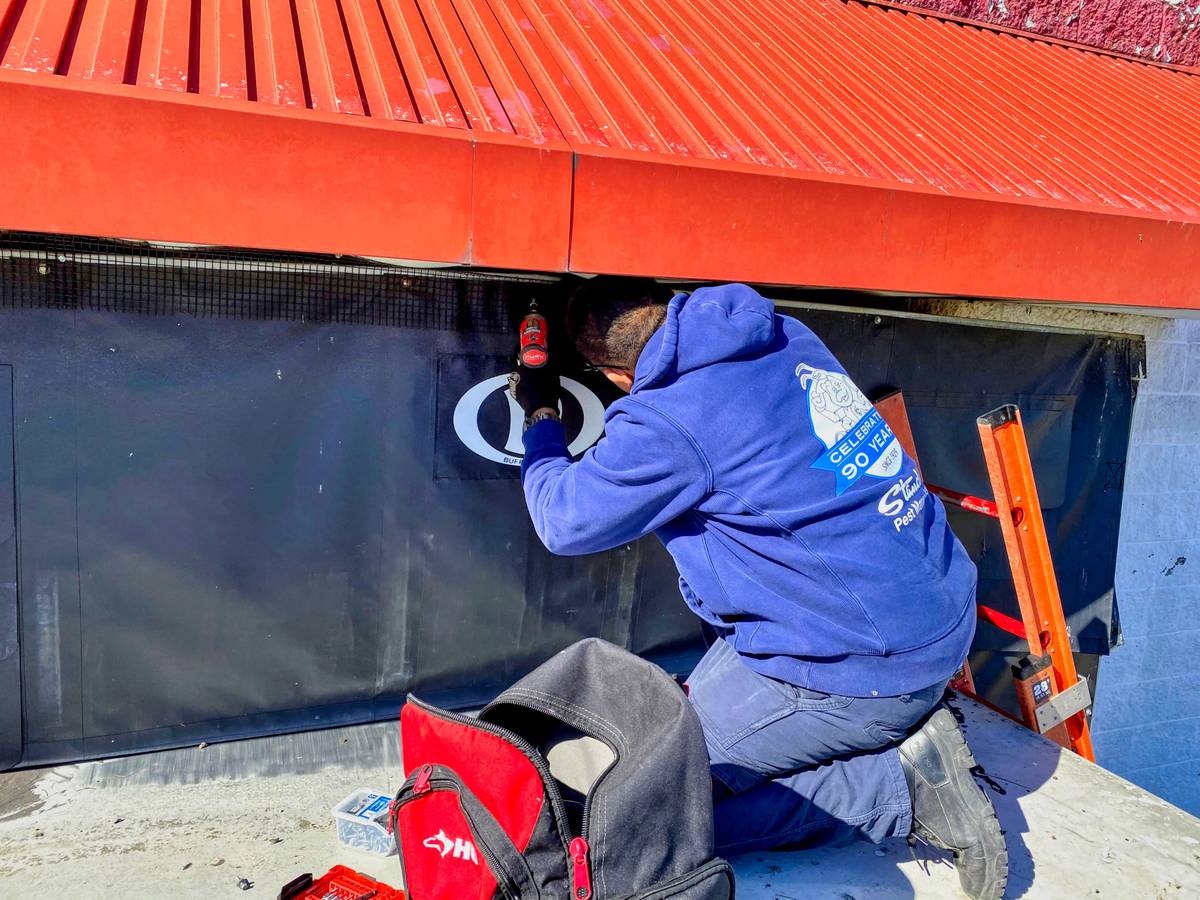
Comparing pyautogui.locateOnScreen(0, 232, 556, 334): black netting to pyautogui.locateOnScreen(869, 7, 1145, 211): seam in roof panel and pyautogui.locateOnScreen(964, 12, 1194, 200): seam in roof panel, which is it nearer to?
pyautogui.locateOnScreen(869, 7, 1145, 211): seam in roof panel

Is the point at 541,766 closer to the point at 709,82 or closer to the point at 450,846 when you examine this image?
the point at 450,846

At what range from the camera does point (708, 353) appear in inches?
85.5

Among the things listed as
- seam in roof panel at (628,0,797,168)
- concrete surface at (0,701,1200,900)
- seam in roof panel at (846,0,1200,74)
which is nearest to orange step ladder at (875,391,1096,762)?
concrete surface at (0,701,1200,900)

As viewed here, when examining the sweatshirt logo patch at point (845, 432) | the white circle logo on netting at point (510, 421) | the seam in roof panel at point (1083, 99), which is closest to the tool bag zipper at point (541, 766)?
the sweatshirt logo patch at point (845, 432)

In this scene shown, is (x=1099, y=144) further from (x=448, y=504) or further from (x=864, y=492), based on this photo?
(x=448, y=504)

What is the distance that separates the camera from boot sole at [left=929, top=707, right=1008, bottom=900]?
7.61 feet

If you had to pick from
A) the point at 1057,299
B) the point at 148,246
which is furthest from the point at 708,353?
the point at 148,246

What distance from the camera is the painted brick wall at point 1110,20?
14.6 ft

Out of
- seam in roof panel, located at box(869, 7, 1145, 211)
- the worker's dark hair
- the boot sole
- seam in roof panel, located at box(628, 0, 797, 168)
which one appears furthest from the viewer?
seam in roof panel, located at box(869, 7, 1145, 211)

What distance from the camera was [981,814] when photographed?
237 centimetres

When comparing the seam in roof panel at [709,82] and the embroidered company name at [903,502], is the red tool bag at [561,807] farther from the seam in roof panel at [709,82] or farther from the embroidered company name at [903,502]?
the seam in roof panel at [709,82]

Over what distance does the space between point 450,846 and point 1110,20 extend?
5167 mm

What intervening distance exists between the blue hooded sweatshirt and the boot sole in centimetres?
22

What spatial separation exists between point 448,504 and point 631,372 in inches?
39.4
